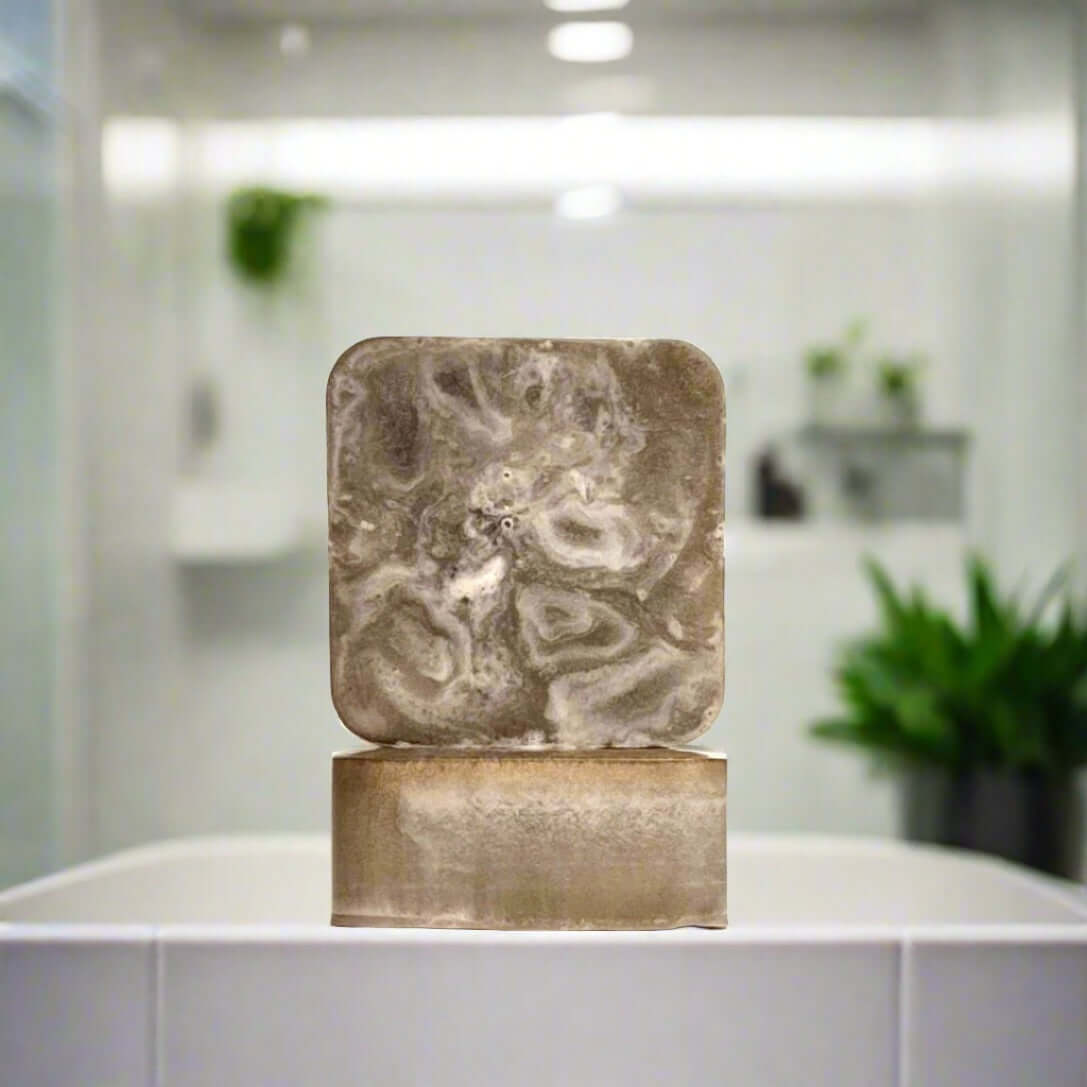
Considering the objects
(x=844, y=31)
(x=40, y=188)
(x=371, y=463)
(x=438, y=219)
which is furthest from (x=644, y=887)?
(x=844, y=31)

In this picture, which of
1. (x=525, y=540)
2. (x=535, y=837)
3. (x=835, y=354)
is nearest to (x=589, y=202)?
(x=835, y=354)

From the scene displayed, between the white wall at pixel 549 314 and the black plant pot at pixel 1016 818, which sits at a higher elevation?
Answer: the white wall at pixel 549 314

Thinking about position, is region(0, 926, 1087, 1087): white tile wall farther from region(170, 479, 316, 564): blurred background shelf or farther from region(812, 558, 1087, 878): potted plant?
region(170, 479, 316, 564): blurred background shelf

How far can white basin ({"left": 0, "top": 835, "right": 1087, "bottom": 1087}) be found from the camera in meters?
0.85

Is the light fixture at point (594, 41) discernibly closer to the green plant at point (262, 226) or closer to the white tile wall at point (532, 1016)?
the green plant at point (262, 226)

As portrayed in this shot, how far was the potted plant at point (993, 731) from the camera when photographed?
2.09 meters

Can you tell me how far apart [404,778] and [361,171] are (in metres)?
1.91

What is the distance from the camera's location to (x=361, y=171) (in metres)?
2.53

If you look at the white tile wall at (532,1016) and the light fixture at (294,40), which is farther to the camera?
the light fixture at (294,40)

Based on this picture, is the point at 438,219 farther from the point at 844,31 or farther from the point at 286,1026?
the point at 286,1026

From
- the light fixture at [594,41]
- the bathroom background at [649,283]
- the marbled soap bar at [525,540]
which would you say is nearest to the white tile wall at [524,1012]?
the marbled soap bar at [525,540]

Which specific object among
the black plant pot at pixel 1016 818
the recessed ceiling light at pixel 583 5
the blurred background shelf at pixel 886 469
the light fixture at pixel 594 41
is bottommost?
the black plant pot at pixel 1016 818

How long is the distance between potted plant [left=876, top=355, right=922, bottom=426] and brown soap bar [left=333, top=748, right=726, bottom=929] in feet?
6.00

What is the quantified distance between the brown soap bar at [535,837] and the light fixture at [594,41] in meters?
1.97
